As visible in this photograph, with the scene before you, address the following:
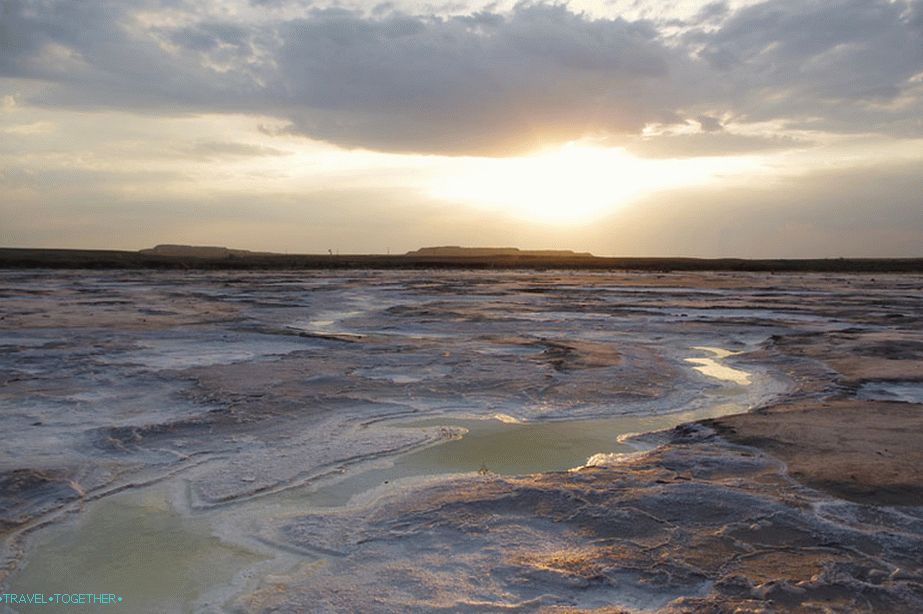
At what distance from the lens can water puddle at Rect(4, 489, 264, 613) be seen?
138 inches

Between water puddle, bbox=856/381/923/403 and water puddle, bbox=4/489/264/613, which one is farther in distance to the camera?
water puddle, bbox=856/381/923/403

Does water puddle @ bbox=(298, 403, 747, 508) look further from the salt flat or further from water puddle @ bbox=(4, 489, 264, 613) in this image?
water puddle @ bbox=(4, 489, 264, 613)

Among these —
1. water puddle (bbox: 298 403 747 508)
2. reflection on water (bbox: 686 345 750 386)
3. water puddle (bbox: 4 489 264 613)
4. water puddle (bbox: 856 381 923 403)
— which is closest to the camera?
water puddle (bbox: 4 489 264 613)

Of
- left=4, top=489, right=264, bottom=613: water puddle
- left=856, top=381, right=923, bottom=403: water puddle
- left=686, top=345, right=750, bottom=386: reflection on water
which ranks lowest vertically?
left=4, top=489, right=264, bottom=613: water puddle

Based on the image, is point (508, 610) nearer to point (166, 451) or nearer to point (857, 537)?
point (857, 537)

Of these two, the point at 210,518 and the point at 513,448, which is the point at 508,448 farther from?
the point at 210,518

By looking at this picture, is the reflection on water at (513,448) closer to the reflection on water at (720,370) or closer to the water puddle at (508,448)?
the water puddle at (508,448)

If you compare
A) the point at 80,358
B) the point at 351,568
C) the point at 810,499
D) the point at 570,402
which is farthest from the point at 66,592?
the point at 80,358

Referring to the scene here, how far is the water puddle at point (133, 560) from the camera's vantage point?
350cm

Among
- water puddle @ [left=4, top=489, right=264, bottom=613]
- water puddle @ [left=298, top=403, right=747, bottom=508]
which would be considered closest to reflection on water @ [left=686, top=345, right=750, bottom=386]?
water puddle @ [left=298, top=403, right=747, bottom=508]

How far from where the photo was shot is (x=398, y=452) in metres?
5.96

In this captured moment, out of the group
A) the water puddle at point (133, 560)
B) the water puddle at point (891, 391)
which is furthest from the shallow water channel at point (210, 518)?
the water puddle at point (891, 391)

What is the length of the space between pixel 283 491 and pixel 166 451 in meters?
1.49

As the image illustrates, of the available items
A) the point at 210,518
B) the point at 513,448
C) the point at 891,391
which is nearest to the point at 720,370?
the point at 891,391
